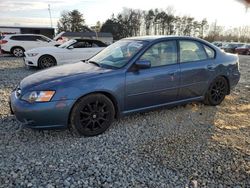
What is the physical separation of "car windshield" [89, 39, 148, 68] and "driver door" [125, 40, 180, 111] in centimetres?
21

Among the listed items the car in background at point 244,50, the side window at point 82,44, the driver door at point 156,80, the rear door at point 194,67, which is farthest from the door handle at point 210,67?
the car in background at point 244,50

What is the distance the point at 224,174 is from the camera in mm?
2912

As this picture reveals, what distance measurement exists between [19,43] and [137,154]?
1434 cm

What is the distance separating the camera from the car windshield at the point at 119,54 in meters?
4.13

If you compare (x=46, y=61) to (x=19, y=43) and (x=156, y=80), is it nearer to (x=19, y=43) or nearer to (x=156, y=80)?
(x=156, y=80)

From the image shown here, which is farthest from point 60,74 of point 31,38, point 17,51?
point 17,51

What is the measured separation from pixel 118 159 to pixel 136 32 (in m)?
64.7

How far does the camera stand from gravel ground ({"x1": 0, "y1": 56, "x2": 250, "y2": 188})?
9.07 feet

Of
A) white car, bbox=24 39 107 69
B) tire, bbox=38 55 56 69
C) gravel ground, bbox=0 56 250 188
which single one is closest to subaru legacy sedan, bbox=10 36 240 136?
gravel ground, bbox=0 56 250 188

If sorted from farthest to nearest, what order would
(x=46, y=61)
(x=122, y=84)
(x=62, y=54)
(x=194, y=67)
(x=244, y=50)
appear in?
(x=244, y=50)
(x=46, y=61)
(x=62, y=54)
(x=194, y=67)
(x=122, y=84)

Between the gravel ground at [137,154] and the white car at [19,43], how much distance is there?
38.4 ft

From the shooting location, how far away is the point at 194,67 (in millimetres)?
4617

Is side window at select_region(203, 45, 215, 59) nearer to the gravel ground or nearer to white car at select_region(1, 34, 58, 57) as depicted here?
the gravel ground

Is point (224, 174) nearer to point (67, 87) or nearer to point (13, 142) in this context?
point (67, 87)
